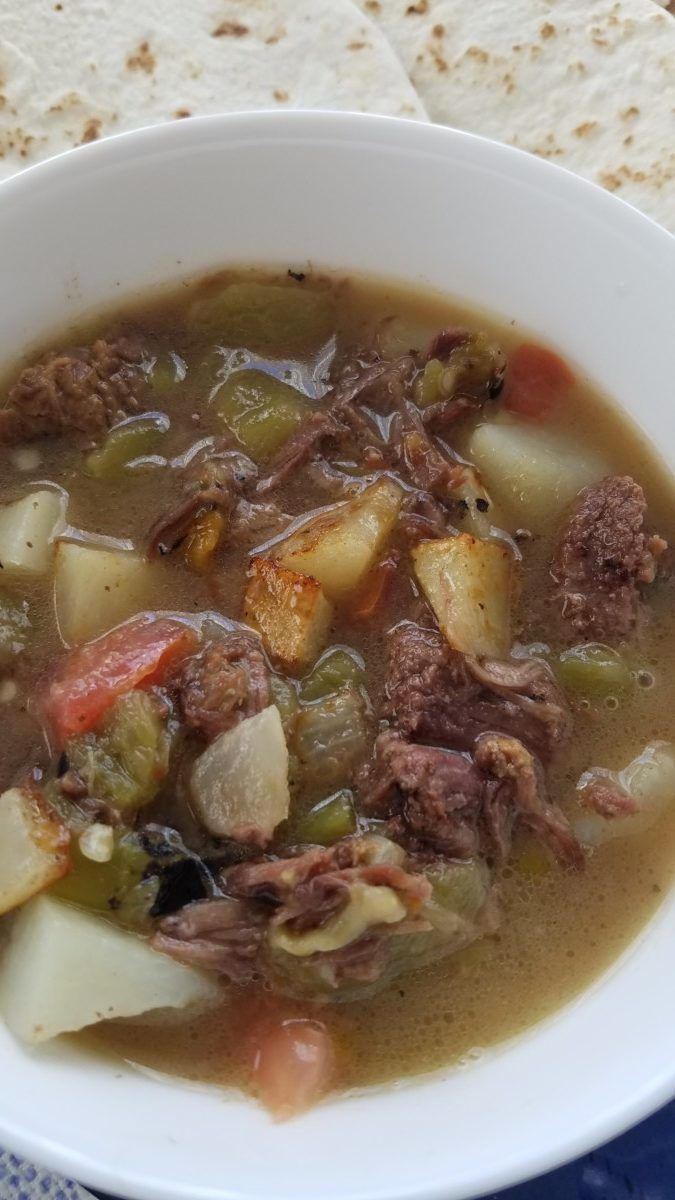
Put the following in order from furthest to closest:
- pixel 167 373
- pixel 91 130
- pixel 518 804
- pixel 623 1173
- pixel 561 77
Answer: pixel 561 77, pixel 91 130, pixel 167 373, pixel 623 1173, pixel 518 804

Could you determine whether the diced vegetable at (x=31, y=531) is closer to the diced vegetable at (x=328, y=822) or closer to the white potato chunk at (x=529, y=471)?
the diced vegetable at (x=328, y=822)

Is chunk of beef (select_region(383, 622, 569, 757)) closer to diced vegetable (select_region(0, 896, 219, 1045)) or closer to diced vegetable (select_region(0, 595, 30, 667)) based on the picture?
diced vegetable (select_region(0, 896, 219, 1045))

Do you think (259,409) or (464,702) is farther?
(259,409)

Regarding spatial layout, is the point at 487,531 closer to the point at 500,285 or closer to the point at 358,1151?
the point at 500,285

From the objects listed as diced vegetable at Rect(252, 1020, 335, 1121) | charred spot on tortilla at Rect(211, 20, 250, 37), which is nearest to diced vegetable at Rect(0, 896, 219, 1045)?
diced vegetable at Rect(252, 1020, 335, 1121)

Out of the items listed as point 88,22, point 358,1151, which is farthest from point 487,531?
point 88,22

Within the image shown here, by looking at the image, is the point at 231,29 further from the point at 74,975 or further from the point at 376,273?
the point at 74,975

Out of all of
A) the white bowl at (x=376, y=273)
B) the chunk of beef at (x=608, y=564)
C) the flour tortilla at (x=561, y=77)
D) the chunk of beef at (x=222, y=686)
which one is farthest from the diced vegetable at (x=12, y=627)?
the flour tortilla at (x=561, y=77)

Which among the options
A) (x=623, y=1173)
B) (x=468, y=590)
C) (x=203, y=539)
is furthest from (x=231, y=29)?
(x=623, y=1173)
